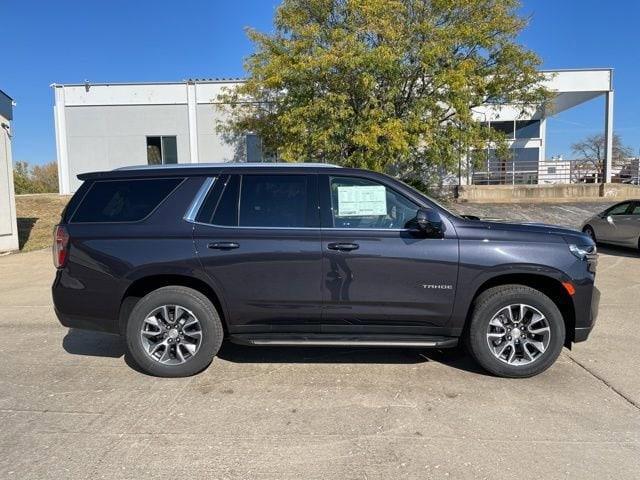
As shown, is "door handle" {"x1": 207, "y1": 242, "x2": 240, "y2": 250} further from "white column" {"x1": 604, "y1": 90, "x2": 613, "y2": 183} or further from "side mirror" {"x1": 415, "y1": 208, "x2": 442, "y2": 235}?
"white column" {"x1": 604, "y1": 90, "x2": 613, "y2": 183}

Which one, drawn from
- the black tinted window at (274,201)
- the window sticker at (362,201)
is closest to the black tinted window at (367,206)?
the window sticker at (362,201)

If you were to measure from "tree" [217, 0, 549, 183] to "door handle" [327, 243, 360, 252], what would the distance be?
9.39 meters

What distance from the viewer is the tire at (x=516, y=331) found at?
4.26 metres

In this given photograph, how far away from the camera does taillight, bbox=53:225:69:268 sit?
14.5 feet

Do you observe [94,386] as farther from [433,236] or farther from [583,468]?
[583,468]

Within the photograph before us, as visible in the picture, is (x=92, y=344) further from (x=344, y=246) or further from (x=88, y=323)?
(x=344, y=246)

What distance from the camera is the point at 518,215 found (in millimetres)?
18047

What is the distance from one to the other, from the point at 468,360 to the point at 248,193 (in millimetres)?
2719

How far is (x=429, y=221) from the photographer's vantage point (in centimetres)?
412

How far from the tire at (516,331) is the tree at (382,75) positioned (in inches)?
369

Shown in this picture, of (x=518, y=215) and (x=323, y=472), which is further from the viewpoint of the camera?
(x=518, y=215)

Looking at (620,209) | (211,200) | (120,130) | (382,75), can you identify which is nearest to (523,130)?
(620,209)

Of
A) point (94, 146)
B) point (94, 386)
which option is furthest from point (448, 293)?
point (94, 146)

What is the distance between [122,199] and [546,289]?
3.96m
